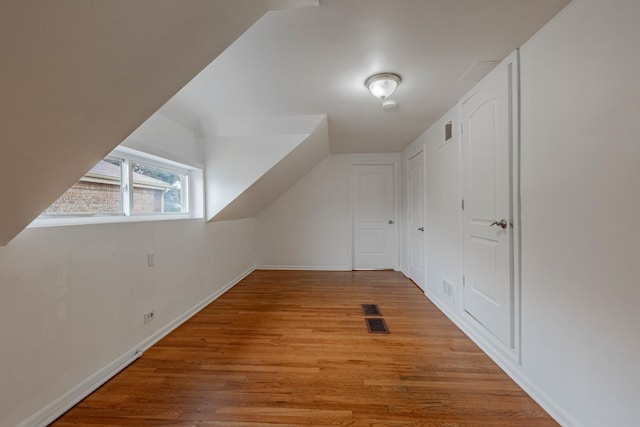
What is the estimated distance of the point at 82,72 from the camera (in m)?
0.85

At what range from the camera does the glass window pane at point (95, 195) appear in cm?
154

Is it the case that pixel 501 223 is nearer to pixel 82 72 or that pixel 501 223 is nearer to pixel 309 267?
pixel 82 72

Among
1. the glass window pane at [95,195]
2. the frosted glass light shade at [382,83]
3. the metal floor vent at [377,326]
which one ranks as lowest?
the metal floor vent at [377,326]

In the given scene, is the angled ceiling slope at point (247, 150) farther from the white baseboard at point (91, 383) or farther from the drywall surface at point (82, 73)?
the drywall surface at point (82, 73)

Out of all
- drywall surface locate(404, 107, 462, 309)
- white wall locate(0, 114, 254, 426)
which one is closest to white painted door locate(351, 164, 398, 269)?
drywall surface locate(404, 107, 462, 309)

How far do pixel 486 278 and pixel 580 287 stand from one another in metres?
0.77

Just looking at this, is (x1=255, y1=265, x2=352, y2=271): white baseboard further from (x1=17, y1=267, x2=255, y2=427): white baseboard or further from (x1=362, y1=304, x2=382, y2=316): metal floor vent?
(x1=17, y1=267, x2=255, y2=427): white baseboard

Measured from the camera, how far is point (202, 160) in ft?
9.52

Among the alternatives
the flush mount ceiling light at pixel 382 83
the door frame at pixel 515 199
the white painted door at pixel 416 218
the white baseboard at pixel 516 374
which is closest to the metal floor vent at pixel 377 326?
the white baseboard at pixel 516 374

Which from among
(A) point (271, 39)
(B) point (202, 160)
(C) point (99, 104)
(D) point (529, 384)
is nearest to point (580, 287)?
(D) point (529, 384)

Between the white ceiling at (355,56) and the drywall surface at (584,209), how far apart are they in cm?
30

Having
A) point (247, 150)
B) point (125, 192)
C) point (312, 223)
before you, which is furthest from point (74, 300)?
point (312, 223)

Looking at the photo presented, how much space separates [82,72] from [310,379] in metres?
1.91

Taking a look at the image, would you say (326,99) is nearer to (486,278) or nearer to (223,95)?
(223,95)
